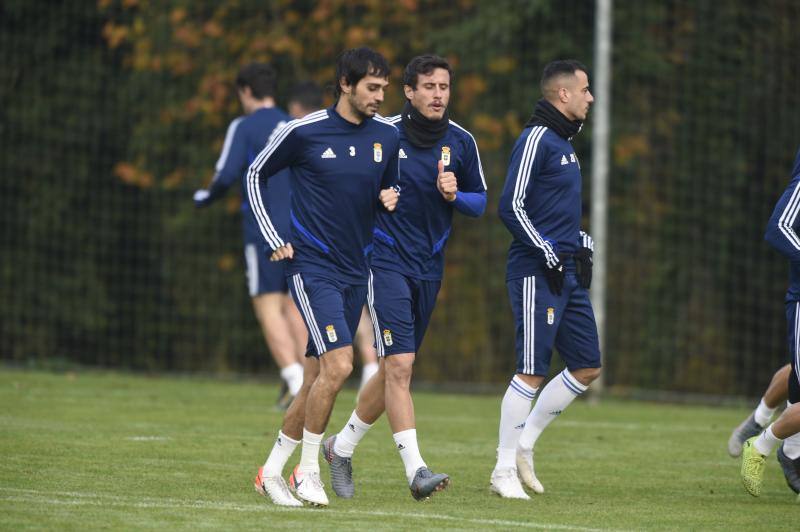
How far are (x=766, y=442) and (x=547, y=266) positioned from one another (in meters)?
1.52

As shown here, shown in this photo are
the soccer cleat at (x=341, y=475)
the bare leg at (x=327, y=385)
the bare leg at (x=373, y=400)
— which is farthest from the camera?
the bare leg at (x=373, y=400)

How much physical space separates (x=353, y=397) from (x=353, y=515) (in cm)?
690

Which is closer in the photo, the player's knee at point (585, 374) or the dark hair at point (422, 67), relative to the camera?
the dark hair at point (422, 67)

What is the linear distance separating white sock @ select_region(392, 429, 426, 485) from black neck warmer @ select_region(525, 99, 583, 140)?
6.54ft

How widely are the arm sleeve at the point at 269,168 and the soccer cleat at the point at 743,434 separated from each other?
12.0 feet

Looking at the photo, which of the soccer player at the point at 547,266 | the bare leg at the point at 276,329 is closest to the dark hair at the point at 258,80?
the bare leg at the point at 276,329

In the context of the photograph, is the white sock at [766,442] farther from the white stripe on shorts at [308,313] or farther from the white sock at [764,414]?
the white stripe on shorts at [308,313]

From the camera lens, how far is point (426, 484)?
290 inches

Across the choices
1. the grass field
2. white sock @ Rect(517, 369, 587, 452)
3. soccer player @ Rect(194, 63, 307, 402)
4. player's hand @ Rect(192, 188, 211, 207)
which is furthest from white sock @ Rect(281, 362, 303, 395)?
white sock @ Rect(517, 369, 587, 452)

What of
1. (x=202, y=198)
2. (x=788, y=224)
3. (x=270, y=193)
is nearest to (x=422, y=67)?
(x=788, y=224)

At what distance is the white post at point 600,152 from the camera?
14938 mm

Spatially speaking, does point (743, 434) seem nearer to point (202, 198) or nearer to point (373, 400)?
point (373, 400)

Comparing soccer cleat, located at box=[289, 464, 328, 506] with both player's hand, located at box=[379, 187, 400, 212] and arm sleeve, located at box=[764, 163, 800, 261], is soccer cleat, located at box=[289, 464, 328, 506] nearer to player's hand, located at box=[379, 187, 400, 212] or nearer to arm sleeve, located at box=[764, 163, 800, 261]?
player's hand, located at box=[379, 187, 400, 212]

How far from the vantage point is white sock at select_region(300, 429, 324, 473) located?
7.45 meters
